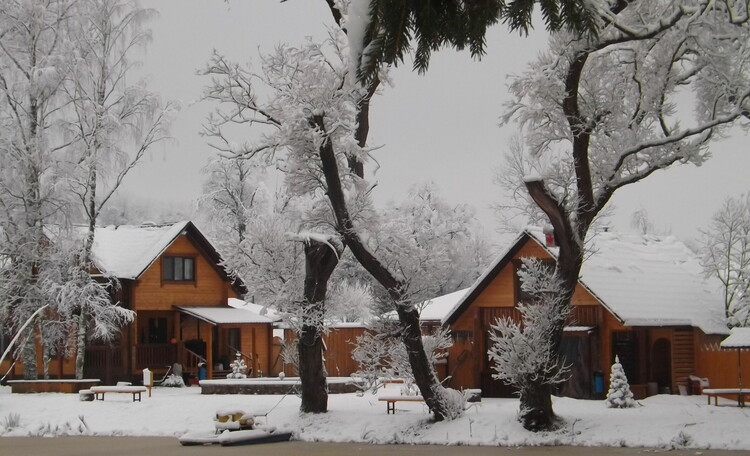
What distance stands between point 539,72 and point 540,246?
9.75 metres

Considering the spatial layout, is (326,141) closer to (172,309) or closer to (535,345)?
(535,345)

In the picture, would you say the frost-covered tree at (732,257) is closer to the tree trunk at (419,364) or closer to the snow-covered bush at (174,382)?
the tree trunk at (419,364)

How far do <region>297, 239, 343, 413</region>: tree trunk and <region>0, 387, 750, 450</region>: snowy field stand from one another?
0.49 m

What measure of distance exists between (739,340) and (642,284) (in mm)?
5593

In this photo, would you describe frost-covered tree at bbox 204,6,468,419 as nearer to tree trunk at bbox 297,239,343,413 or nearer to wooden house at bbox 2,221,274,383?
tree trunk at bbox 297,239,343,413

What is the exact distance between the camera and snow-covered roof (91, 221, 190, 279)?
121ft

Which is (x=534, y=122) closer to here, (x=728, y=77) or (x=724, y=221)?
(x=728, y=77)

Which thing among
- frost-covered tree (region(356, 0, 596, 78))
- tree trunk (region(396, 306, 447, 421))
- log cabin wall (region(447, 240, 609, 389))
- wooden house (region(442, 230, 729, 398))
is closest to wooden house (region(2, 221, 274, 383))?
log cabin wall (region(447, 240, 609, 389))

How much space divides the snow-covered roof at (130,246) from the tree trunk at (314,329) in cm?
1299

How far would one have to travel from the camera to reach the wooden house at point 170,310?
36.7 metres

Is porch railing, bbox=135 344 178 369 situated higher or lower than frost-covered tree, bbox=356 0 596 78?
lower

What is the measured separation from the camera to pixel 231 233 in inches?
2248

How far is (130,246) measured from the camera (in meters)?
39.3

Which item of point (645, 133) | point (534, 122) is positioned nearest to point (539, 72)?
point (534, 122)
